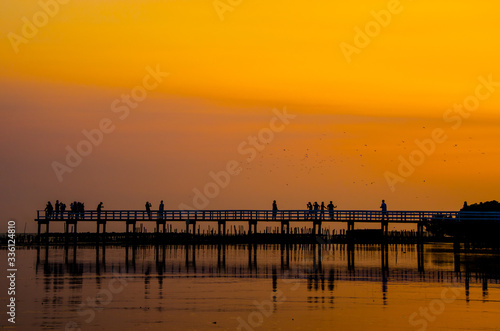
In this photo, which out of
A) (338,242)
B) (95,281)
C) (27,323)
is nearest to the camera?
(27,323)

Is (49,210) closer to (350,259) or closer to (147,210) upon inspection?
(147,210)

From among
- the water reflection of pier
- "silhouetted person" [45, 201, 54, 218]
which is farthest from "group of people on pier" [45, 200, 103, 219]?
the water reflection of pier

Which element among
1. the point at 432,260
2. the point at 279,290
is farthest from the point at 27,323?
the point at 432,260

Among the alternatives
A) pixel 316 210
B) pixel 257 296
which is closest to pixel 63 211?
pixel 316 210

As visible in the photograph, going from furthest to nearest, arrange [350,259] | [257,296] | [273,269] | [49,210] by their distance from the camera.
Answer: [49,210] < [350,259] < [273,269] < [257,296]

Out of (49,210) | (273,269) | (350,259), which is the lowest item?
(273,269)

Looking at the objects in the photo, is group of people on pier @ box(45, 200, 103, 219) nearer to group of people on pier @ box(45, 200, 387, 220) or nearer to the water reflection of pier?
group of people on pier @ box(45, 200, 387, 220)

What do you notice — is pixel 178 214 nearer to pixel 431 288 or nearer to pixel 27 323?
pixel 431 288

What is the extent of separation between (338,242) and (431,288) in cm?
5619

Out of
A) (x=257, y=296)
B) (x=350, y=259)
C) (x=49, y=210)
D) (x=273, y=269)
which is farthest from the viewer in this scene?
(x=49, y=210)

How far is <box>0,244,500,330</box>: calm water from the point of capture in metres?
30.2

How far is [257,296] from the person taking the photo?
37.3m

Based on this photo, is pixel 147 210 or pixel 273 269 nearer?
pixel 273 269

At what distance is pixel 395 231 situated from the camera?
324 ft
